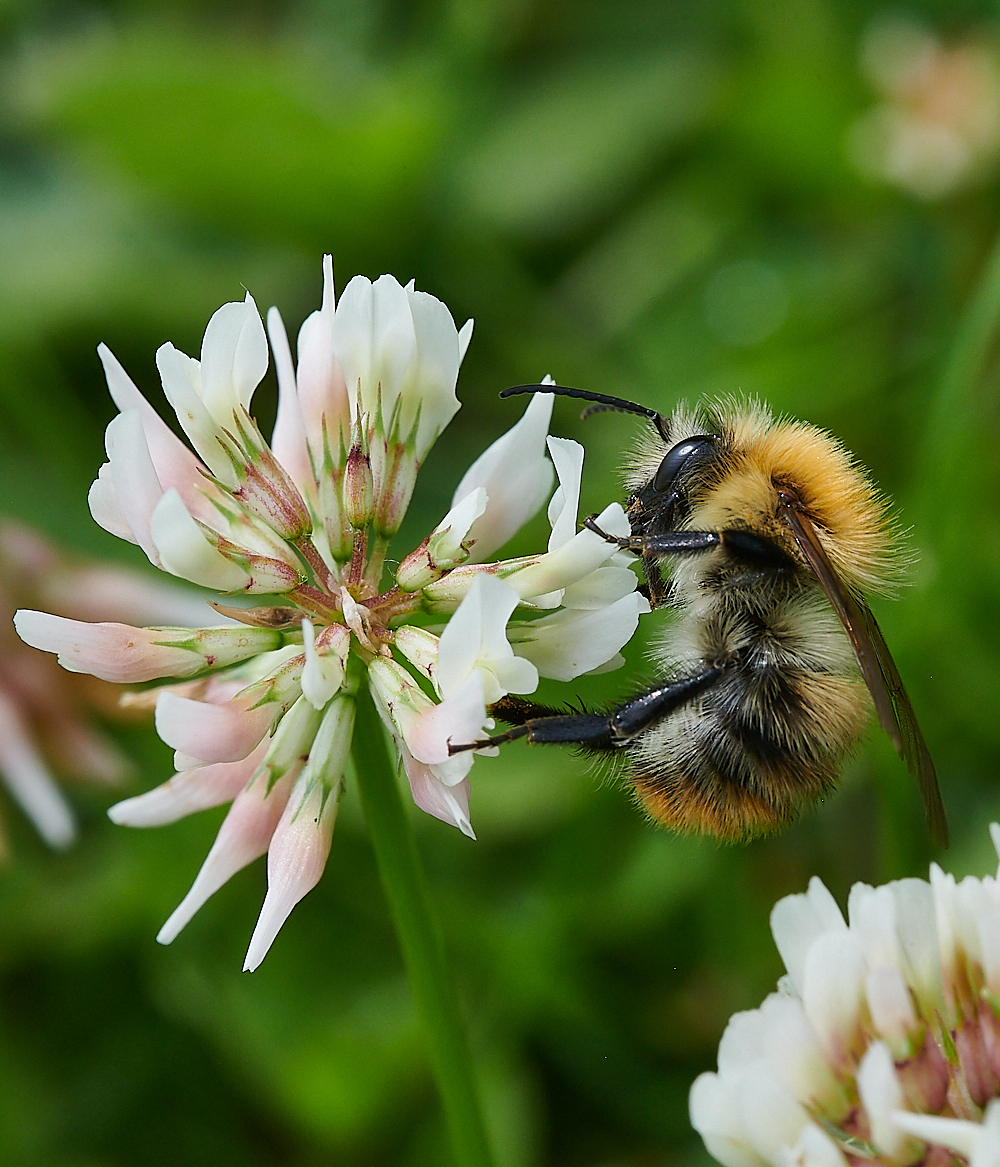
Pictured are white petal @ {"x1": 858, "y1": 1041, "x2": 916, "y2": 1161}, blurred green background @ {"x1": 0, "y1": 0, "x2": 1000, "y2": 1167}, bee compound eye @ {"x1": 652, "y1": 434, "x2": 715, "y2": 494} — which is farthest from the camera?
blurred green background @ {"x1": 0, "y1": 0, "x2": 1000, "y2": 1167}

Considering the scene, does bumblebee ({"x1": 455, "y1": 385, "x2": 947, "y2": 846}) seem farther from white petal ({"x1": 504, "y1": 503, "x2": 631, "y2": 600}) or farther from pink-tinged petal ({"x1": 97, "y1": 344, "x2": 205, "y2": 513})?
pink-tinged petal ({"x1": 97, "y1": 344, "x2": 205, "y2": 513})

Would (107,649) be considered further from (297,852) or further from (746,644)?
(746,644)

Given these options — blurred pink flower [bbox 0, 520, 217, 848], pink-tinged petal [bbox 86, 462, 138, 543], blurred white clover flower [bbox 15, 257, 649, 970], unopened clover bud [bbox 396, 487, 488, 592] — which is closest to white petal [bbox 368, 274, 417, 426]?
blurred white clover flower [bbox 15, 257, 649, 970]

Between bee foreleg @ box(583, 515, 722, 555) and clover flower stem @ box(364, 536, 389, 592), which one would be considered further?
bee foreleg @ box(583, 515, 722, 555)

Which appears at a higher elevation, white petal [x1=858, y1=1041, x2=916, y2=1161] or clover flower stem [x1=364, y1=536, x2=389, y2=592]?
clover flower stem [x1=364, y1=536, x2=389, y2=592]

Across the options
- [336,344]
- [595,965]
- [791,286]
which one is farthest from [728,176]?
[336,344]

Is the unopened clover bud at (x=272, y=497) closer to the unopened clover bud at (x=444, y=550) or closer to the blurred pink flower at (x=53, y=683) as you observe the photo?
the unopened clover bud at (x=444, y=550)

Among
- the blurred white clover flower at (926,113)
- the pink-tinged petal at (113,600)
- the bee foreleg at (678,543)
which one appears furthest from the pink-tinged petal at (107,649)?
the blurred white clover flower at (926,113)
